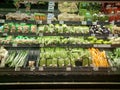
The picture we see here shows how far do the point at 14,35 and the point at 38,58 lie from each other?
0.62 metres

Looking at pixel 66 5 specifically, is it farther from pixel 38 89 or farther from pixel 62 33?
pixel 38 89

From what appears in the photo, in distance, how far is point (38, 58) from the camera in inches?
174

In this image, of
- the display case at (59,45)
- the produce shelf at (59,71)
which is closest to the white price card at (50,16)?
the display case at (59,45)

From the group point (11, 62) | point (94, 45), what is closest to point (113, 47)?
point (94, 45)

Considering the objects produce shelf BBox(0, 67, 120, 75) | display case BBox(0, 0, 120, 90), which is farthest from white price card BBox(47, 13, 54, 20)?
produce shelf BBox(0, 67, 120, 75)

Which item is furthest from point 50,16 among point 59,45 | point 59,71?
point 59,71

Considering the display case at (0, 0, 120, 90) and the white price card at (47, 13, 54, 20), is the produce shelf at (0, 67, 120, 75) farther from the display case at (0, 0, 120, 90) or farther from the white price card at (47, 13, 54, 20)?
the white price card at (47, 13, 54, 20)

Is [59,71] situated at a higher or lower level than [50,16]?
lower

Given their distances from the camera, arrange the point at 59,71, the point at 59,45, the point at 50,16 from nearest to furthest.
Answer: the point at 59,71 < the point at 59,45 < the point at 50,16

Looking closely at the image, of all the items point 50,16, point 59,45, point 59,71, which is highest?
point 50,16

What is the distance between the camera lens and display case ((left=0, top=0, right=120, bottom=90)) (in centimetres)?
405

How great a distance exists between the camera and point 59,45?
436 centimetres

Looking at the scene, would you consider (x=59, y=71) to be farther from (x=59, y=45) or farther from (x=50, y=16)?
(x=50, y=16)

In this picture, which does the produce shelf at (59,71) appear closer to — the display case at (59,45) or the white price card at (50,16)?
the display case at (59,45)
